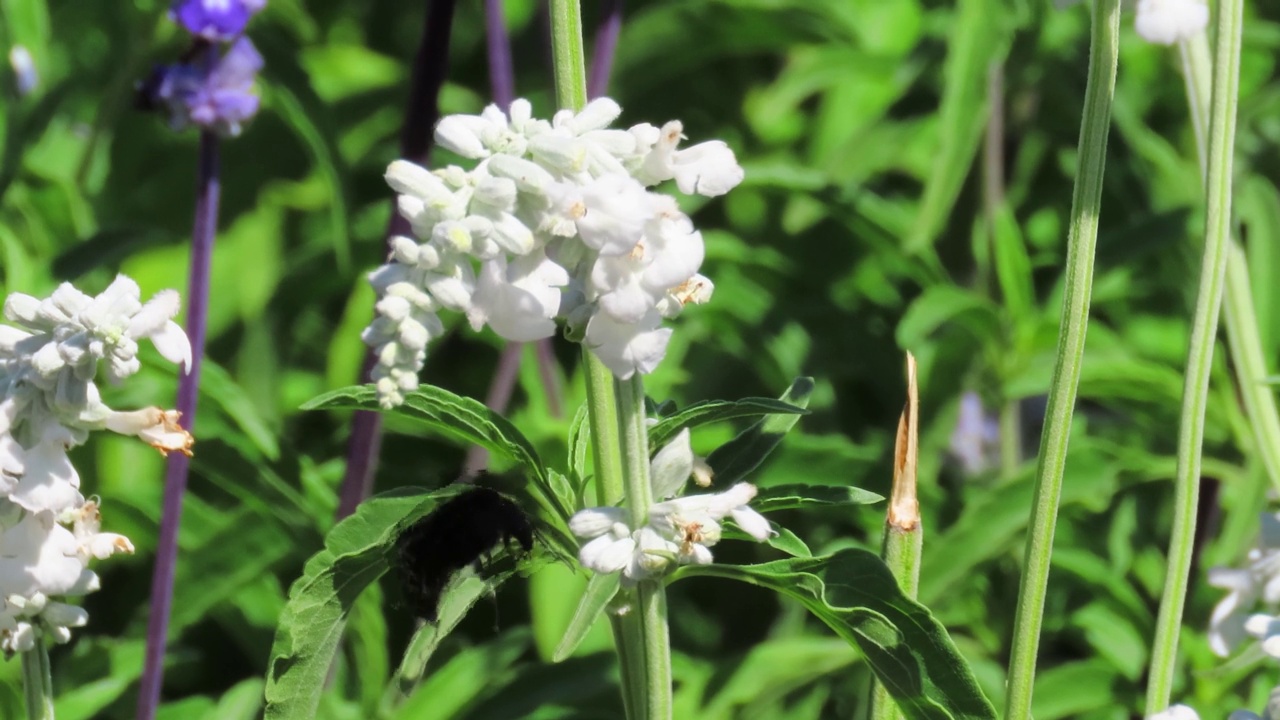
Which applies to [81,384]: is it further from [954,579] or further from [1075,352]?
[954,579]

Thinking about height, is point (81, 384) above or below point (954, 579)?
above

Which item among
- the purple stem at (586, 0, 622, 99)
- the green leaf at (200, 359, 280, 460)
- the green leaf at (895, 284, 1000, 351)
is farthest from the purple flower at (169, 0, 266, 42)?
the green leaf at (895, 284, 1000, 351)

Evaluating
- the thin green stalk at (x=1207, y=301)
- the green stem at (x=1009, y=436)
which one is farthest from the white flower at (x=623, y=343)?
the green stem at (x=1009, y=436)

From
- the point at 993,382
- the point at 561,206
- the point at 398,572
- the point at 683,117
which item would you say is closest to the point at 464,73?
the point at 683,117

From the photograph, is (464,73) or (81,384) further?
(464,73)

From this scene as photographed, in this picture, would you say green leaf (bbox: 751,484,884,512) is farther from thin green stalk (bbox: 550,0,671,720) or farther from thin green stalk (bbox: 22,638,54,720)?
thin green stalk (bbox: 22,638,54,720)

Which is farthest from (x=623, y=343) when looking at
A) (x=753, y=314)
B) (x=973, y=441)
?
(x=973, y=441)
